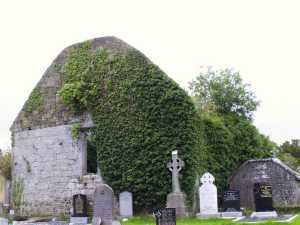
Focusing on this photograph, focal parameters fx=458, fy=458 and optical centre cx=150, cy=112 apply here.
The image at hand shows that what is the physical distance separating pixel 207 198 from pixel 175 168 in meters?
1.63

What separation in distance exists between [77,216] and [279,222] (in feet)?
26.7

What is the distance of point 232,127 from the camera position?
22.5 metres

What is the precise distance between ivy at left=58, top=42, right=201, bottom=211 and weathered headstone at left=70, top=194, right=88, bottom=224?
4.50ft

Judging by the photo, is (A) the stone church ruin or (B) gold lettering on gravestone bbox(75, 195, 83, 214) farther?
(A) the stone church ruin

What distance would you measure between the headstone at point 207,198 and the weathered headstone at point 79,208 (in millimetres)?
4439

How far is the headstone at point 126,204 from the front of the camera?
717 inches

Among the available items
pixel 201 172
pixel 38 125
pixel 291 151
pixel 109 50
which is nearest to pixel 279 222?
pixel 201 172

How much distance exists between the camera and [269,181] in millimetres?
20500

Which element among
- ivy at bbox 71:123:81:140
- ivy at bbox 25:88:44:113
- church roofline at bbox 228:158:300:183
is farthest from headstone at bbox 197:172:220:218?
ivy at bbox 25:88:44:113

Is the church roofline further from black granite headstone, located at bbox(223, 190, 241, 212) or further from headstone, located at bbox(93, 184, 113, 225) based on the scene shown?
headstone, located at bbox(93, 184, 113, 225)

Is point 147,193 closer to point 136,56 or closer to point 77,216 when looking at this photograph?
point 77,216

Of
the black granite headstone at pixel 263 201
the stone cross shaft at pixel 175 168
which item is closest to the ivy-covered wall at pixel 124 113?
the stone cross shaft at pixel 175 168

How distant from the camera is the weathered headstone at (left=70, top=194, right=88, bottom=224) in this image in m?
17.5

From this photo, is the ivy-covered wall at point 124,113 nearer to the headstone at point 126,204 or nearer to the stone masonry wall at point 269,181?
the headstone at point 126,204
